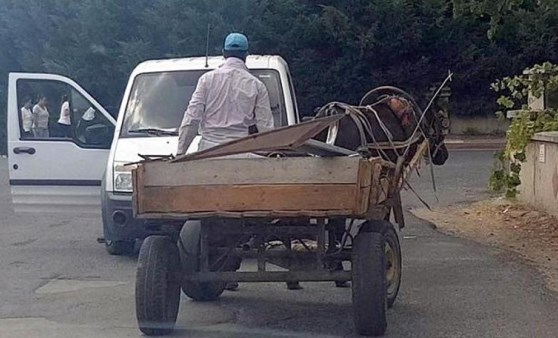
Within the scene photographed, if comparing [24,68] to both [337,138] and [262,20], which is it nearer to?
[262,20]

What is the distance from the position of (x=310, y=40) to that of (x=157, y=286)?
81.4ft

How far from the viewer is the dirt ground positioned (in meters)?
11.4

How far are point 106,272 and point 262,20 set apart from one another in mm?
21366

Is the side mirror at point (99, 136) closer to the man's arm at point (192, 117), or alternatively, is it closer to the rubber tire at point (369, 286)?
the man's arm at point (192, 117)

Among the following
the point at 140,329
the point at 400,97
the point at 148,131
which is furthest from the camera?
the point at 148,131

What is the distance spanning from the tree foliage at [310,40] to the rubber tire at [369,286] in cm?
2316

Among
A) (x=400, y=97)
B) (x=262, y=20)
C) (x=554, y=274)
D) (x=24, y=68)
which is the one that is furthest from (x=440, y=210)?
(x=24, y=68)

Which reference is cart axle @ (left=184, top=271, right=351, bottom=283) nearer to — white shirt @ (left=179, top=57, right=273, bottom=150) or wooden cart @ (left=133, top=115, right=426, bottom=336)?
wooden cart @ (left=133, top=115, right=426, bottom=336)

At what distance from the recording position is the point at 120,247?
11406mm

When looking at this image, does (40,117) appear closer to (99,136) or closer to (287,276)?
(99,136)

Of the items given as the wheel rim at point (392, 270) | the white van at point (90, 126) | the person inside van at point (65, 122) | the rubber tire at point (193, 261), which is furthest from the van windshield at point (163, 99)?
the wheel rim at point (392, 270)

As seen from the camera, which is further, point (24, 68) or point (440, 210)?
point (24, 68)

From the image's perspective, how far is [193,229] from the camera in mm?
8312

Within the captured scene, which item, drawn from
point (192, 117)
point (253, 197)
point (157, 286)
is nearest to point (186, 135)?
point (192, 117)
